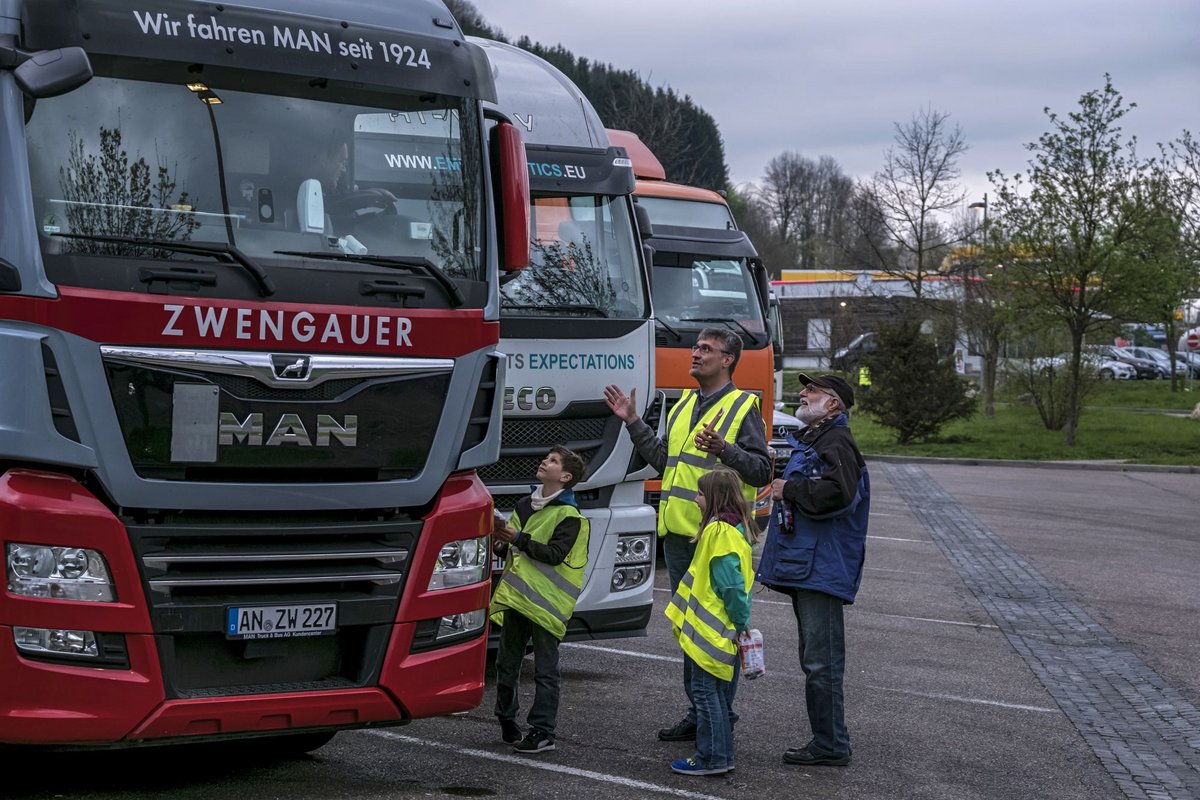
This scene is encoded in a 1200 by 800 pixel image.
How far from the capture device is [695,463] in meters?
7.16

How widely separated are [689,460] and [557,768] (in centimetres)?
164

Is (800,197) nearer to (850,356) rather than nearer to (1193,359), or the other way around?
(1193,359)

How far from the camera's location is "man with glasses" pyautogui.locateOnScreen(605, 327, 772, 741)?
23.1 ft

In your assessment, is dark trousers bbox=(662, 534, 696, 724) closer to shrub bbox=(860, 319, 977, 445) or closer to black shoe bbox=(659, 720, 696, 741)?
black shoe bbox=(659, 720, 696, 741)

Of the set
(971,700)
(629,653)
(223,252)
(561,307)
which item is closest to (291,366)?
(223,252)

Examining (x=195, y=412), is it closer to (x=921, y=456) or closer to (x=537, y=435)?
(x=537, y=435)

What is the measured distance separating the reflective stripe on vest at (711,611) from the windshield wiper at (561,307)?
6.48 ft

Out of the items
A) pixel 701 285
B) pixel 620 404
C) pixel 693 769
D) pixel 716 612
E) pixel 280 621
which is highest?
pixel 701 285

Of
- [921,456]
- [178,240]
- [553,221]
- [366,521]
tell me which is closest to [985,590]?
[553,221]

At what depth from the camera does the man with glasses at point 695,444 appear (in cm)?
704

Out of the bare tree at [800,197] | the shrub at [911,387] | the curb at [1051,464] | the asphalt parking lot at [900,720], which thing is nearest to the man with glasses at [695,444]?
the asphalt parking lot at [900,720]

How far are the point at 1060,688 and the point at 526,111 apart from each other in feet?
15.6

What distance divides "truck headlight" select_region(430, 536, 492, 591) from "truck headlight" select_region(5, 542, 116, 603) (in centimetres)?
129

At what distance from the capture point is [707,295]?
14.0 metres
